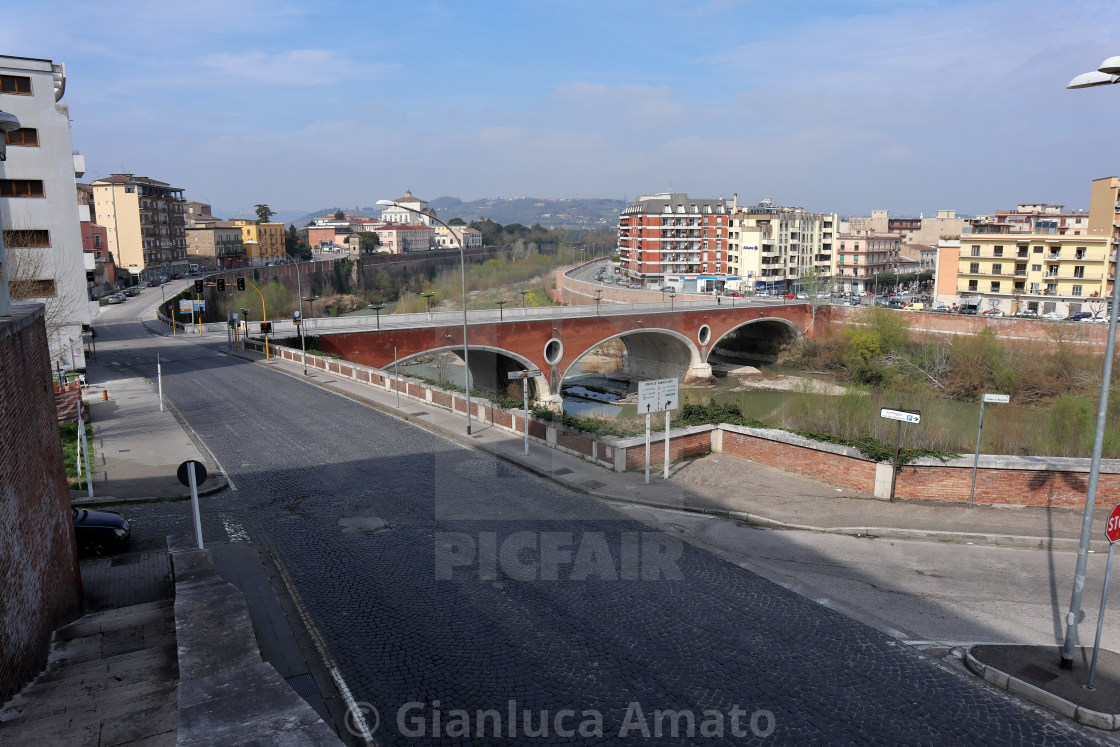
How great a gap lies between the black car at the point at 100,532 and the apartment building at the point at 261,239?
369 ft

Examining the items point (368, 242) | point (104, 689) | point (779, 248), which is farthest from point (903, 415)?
point (368, 242)

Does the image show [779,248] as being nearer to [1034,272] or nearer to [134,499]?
[1034,272]

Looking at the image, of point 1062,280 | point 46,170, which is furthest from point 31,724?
point 1062,280

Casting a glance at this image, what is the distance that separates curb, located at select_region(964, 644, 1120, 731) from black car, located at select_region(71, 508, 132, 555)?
12.9m

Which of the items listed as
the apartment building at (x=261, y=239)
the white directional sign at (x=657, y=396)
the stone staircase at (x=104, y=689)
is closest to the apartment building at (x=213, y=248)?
the apartment building at (x=261, y=239)

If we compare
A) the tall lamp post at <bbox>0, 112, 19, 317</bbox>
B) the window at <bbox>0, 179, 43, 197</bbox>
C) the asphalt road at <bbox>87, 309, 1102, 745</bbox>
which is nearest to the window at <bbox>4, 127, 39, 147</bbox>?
the window at <bbox>0, 179, 43, 197</bbox>

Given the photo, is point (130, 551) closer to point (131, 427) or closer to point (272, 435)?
point (272, 435)

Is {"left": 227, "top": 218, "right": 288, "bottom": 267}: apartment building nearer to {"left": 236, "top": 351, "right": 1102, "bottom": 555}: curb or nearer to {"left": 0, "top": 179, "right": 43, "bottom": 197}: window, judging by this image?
{"left": 0, "top": 179, "right": 43, "bottom": 197}: window

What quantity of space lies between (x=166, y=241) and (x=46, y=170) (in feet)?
232

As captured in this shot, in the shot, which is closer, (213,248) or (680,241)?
(680,241)

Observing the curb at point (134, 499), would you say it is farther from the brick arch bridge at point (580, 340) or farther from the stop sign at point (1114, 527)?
the brick arch bridge at point (580, 340)

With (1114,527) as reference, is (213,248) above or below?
above

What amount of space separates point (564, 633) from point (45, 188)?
113ft

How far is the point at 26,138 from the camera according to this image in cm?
3194
